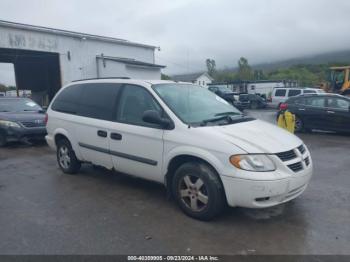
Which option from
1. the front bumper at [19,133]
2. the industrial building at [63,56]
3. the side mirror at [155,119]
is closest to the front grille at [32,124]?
the front bumper at [19,133]

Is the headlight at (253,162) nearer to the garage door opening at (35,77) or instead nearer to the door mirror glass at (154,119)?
the door mirror glass at (154,119)

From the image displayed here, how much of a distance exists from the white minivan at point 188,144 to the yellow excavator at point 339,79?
1968 centimetres

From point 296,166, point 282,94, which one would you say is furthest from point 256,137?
point 282,94

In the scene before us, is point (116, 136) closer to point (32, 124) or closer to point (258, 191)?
point (258, 191)

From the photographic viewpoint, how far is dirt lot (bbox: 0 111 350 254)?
3234 millimetres

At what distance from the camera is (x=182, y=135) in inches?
153

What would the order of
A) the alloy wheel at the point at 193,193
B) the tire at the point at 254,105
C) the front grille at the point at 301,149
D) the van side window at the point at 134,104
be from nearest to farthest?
the alloy wheel at the point at 193,193, the front grille at the point at 301,149, the van side window at the point at 134,104, the tire at the point at 254,105

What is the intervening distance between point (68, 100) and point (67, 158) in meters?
1.11

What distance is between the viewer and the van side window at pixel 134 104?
440 cm

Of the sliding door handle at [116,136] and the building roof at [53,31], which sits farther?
the building roof at [53,31]

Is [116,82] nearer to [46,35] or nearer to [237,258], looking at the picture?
[237,258]

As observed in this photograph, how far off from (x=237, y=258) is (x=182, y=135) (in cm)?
156

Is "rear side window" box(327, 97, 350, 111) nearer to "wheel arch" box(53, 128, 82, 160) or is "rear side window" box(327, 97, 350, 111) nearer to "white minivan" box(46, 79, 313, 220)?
"white minivan" box(46, 79, 313, 220)

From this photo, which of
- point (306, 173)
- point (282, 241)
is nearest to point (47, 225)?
point (282, 241)
